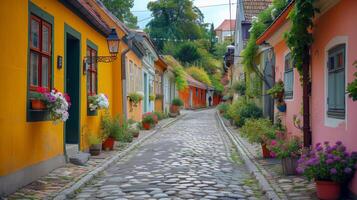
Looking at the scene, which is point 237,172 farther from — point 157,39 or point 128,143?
point 157,39

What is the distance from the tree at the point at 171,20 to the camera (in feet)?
228

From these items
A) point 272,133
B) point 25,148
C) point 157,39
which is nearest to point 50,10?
point 25,148

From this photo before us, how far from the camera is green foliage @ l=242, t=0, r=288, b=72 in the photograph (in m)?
14.8

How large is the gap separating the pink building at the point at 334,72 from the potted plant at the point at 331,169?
0.53ft

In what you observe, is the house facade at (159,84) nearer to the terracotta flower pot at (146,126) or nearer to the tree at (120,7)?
the terracotta flower pot at (146,126)

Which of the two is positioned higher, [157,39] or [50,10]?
[157,39]

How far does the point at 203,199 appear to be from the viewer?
700 centimetres

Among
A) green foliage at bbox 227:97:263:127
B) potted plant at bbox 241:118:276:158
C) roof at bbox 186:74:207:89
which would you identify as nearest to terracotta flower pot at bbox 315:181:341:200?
potted plant at bbox 241:118:276:158

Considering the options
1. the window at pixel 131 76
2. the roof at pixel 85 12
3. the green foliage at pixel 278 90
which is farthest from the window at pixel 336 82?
the window at pixel 131 76

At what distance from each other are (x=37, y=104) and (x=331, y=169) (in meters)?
4.71

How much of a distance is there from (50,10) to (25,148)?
2.81 meters

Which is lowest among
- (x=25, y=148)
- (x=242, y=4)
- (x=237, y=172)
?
(x=237, y=172)

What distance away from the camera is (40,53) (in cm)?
857

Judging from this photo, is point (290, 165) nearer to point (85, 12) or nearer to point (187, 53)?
point (85, 12)
